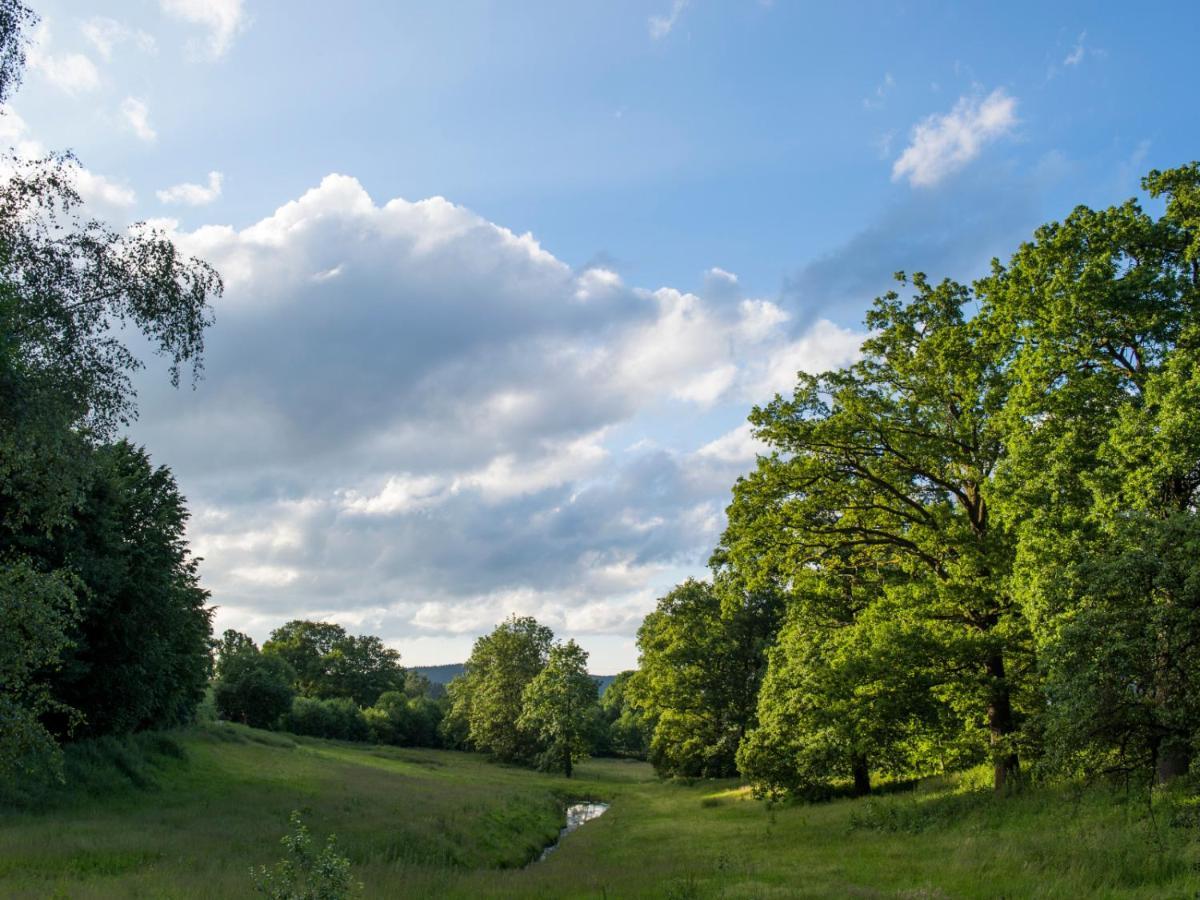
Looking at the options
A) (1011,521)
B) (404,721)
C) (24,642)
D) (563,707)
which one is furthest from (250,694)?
(1011,521)

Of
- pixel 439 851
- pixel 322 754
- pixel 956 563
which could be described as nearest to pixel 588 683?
pixel 322 754

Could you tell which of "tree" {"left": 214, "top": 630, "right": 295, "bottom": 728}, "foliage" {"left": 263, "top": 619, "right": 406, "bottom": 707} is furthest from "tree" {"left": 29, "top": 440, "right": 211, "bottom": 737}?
"foliage" {"left": 263, "top": 619, "right": 406, "bottom": 707}

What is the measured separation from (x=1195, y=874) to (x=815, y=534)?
14528 millimetres

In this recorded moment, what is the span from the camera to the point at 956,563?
23922 millimetres

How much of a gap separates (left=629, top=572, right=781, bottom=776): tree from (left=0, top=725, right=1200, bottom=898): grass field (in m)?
14.8

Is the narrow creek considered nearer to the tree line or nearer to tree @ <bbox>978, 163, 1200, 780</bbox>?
the tree line

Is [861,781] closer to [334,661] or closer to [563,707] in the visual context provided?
[563,707]

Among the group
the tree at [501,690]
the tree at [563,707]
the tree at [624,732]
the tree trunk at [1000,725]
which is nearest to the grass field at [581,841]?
the tree trunk at [1000,725]

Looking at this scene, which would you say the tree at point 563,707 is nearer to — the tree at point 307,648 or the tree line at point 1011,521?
the tree line at point 1011,521

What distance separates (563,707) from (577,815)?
28.2 m

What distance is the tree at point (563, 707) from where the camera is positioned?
259 feet

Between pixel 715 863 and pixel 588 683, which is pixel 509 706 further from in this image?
pixel 715 863

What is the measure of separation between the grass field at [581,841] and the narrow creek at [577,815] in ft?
2.97

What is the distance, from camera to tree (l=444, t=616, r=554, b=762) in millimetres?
91625
